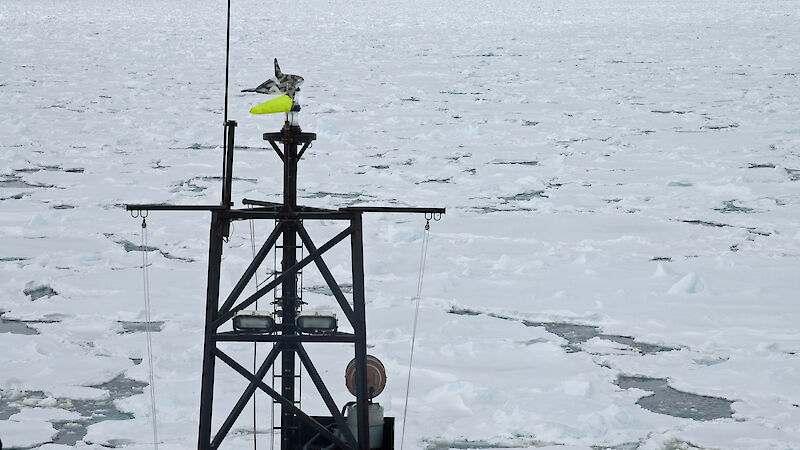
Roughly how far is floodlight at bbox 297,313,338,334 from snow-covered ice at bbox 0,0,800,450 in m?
1.62

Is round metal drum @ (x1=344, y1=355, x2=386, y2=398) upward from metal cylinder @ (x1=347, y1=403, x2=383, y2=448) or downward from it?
upward

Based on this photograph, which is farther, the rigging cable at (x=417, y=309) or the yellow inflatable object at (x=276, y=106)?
the rigging cable at (x=417, y=309)

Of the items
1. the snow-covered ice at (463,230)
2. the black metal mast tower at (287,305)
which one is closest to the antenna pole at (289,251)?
the black metal mast tower at (287,305)

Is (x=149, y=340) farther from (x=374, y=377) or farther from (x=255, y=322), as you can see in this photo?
(x=255, y=322)

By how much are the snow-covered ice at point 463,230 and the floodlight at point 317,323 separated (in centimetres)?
162

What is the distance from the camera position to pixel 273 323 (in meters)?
6.71

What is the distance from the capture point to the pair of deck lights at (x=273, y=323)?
21.9ft

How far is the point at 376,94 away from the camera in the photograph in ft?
82.5

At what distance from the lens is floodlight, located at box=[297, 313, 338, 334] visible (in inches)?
268

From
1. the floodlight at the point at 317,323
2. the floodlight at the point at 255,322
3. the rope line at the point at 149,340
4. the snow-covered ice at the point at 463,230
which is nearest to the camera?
the floodlight at the point at 255,322

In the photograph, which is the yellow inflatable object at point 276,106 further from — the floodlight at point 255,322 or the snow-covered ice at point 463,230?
the snow-covered ice at point 463,230

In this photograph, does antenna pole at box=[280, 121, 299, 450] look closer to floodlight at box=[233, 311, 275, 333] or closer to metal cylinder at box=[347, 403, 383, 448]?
floodlight at box=[233, 311, 275, 333]

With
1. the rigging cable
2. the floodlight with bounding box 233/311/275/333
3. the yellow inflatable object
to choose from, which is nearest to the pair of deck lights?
the floodlight with bounding box 233/311/275/333

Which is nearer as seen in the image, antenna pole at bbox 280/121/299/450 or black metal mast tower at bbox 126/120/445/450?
black metal mast tower at bbox 126/120/445/450
